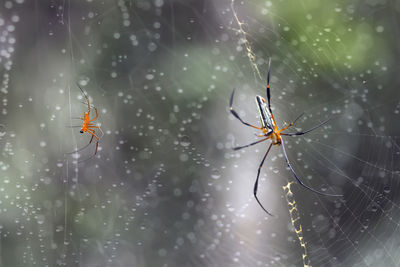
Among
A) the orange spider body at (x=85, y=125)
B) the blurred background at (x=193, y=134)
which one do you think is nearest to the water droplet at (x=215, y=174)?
the blurred background at (x=193, y=134)

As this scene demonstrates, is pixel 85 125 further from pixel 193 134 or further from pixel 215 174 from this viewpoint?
pixel 215 174

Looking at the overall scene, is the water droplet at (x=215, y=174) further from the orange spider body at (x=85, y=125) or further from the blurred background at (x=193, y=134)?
the orange spider body at (x=85, y=125)

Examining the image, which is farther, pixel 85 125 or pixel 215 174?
pixel 215 174

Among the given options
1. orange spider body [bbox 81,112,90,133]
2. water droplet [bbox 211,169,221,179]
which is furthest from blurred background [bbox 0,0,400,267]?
orange spider body [bbox 81,112,90,133]

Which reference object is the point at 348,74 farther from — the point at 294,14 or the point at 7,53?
the point at 7,53

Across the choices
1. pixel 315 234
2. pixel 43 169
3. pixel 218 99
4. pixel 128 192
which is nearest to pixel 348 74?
pixel 218 99

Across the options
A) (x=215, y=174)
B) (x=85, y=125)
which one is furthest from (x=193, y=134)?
(x=85, y=125)

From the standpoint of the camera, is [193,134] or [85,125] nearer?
[85,125]

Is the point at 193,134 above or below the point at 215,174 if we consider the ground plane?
above
